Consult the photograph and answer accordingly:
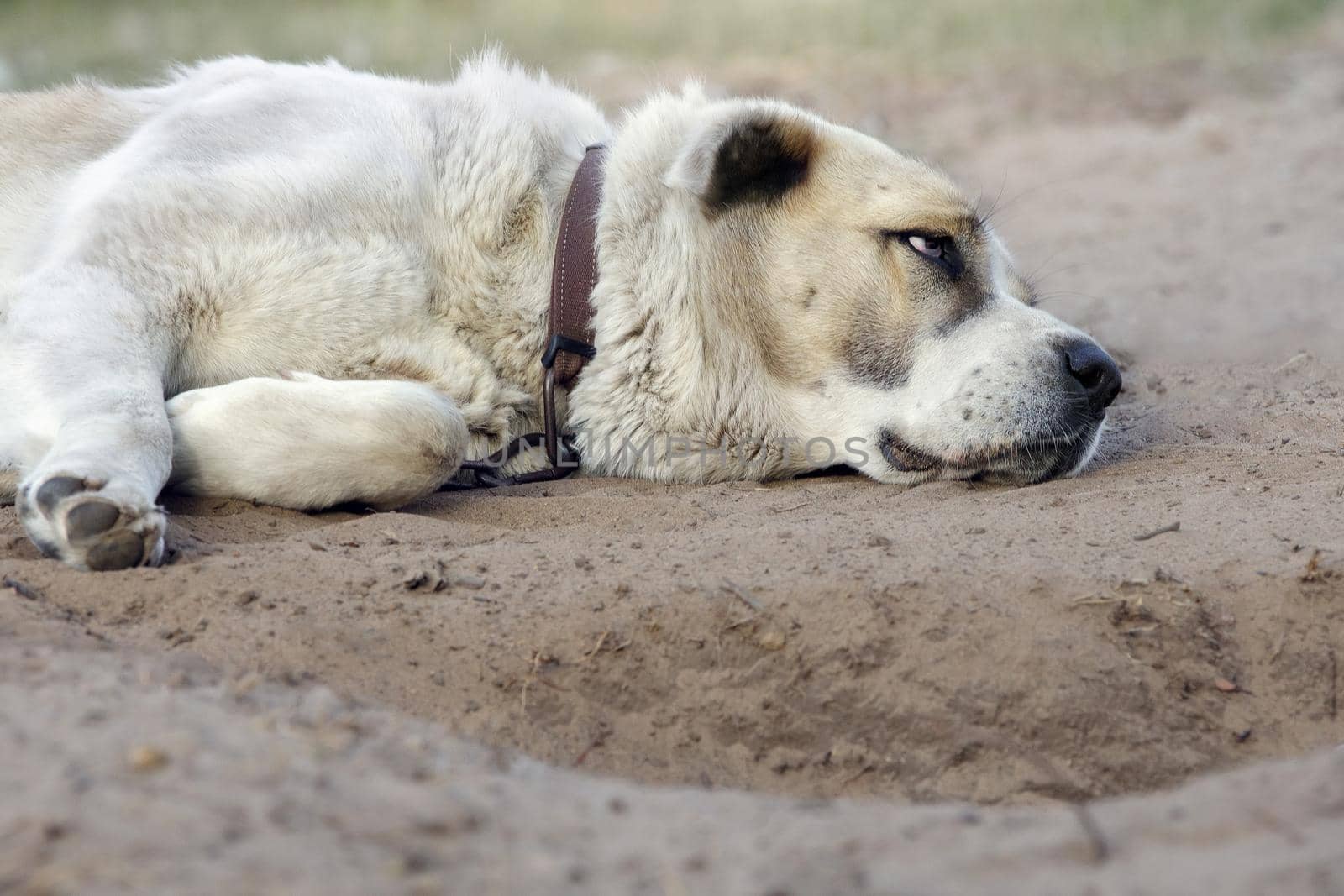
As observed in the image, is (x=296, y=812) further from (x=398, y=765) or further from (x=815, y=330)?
(x=815, y=330)

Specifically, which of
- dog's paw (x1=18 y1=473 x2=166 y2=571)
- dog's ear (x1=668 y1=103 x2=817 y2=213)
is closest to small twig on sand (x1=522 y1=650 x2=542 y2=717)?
dog's paw (x1=18 y1=473 x2=166 y2=571)

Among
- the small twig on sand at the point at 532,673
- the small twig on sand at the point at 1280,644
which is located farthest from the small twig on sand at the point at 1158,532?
the small twig on sand at the point at 532,673

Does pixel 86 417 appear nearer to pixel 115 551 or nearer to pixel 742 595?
pixel 115 551

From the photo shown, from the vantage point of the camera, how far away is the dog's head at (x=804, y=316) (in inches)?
133

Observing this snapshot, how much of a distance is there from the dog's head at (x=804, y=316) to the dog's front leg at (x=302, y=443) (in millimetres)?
649

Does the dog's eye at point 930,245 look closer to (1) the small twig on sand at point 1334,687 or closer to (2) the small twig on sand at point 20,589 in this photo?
(1) the small twig on sand at point 1334,687

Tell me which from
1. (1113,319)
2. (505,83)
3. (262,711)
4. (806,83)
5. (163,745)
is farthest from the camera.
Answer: (806,83)

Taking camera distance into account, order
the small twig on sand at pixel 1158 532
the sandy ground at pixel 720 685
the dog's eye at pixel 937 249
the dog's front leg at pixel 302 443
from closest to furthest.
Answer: the sandy ground at pixel 720 685 < the small twig on sand at pixel 1158 532 < the dog's front leg at pixel 302 443 < the dog's eye at pixel 937 249

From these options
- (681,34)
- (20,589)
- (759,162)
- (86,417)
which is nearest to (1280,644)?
(759,162)

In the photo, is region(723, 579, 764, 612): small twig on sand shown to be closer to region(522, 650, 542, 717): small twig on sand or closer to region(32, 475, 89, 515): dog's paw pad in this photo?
region(522, 650, 542, 717): small twig on sand

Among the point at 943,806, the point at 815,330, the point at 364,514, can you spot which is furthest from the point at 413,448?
the point at 943,806

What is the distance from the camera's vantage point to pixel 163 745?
1.58m

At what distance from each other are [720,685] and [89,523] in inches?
47.3

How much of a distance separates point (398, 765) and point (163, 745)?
0.94 feet
